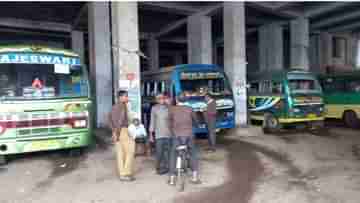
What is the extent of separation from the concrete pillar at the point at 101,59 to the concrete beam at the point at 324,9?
10893 mm

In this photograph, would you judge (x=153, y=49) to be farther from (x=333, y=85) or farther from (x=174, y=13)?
(x=333, y=85)

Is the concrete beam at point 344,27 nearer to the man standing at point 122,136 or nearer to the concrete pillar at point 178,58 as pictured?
the concrete pillar at point 178,58

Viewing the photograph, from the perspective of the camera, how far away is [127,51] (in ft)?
25.5

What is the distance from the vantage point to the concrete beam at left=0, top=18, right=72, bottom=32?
1527 cm

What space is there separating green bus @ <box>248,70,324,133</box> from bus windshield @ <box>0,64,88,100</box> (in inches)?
264

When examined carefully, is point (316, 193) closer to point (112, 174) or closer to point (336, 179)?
point (336, 179)

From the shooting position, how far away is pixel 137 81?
790 centimetres

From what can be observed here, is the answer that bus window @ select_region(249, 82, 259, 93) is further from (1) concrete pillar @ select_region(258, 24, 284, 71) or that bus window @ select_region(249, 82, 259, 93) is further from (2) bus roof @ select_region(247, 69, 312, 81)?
(1) concrete pillar @ select_region(258, 24, 284, 71)

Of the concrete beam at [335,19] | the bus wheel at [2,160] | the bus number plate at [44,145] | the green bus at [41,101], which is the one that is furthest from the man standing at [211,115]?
the concrete beam at [335,19]

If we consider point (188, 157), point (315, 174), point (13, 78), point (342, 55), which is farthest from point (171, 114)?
point (342, 55)

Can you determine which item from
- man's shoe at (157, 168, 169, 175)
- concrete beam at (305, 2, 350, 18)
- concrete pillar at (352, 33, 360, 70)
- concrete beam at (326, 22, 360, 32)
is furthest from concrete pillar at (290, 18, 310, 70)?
man's shoe at (157, 168, 169, 175)

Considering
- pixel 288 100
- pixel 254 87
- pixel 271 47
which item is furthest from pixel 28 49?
pixel 271 47

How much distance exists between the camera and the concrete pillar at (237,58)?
11.0 meters

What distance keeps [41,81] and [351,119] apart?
11.6 m
